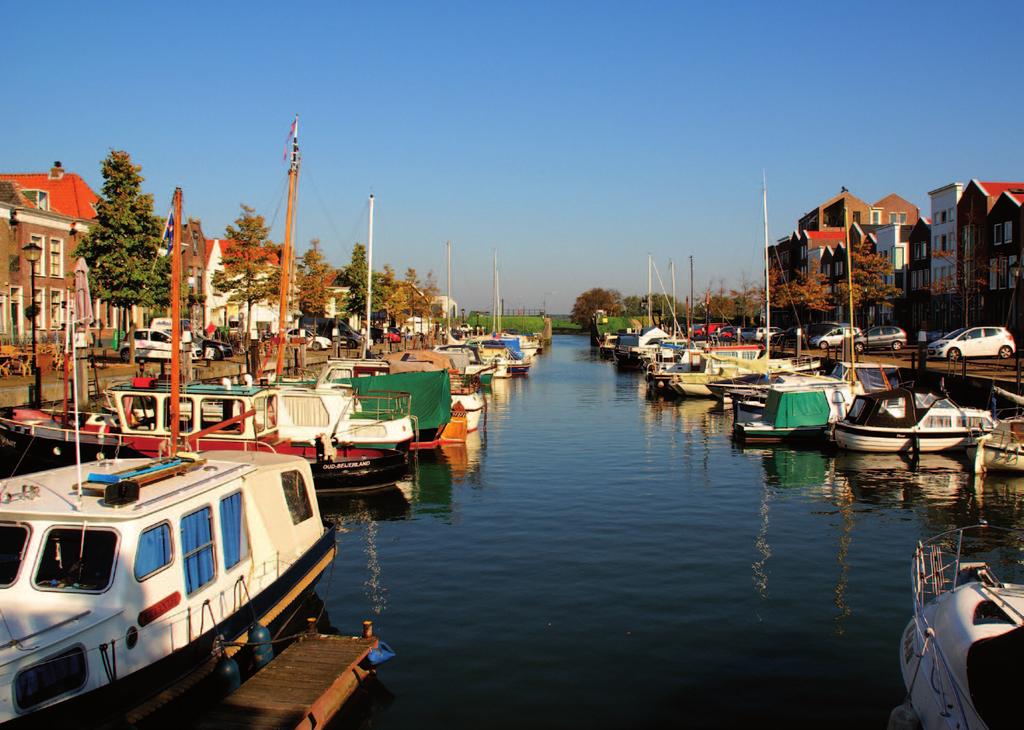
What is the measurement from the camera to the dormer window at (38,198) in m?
53.4

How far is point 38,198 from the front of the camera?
53938 millimetres

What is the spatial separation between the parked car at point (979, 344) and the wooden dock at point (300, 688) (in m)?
46.2

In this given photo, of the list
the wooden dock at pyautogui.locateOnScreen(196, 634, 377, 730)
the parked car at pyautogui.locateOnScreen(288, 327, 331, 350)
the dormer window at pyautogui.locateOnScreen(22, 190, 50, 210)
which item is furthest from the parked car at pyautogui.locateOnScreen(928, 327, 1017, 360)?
the dormer window at pyautogui.locateOnScreen(22, 190, 50, 210)

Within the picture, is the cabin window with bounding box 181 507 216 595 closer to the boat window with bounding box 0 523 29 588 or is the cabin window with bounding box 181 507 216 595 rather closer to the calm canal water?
the boat window with bounding box 0 523 29 588

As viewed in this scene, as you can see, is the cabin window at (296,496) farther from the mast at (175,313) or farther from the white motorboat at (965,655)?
the white motorboat at (965,655)

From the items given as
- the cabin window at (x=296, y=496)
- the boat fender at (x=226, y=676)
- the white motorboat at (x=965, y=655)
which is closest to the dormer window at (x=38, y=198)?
the cabin window at (x=296, y=496)

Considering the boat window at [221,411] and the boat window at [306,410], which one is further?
the boat window at [306,410]

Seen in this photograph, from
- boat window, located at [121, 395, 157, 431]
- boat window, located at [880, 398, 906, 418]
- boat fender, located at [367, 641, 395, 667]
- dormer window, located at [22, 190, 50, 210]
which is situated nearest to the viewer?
boat fender, located at [367, 641, 395, 667]

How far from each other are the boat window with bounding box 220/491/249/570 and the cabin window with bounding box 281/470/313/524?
1.91m

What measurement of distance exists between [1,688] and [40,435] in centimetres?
2001

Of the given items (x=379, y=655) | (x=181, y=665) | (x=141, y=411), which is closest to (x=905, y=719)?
(x=379, y=655)

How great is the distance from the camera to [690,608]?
651 inches

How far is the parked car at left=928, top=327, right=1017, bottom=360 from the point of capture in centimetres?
5041

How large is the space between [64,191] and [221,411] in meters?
42.6
